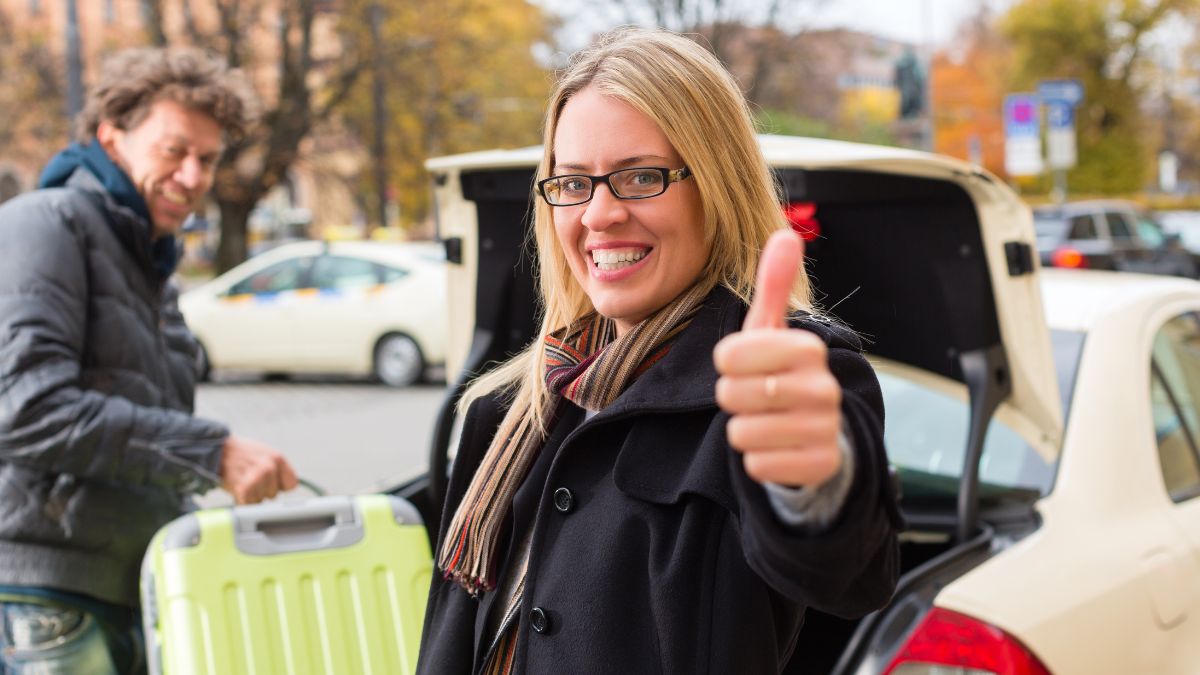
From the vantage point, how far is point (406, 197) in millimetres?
35781

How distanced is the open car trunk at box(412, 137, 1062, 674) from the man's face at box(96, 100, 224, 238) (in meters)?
0.60

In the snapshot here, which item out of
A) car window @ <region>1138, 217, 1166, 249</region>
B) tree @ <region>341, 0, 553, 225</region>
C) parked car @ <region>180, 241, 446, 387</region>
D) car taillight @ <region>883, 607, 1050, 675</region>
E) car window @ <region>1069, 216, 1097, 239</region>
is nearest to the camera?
car taillight @ <region>883, 607, 1050, 675</region>

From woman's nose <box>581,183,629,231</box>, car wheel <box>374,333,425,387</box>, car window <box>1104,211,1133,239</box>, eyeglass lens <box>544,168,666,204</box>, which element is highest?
eyeglass lens <box>544,168,666,204</box>

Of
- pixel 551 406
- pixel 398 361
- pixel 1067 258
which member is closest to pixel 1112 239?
pixel 1067 258

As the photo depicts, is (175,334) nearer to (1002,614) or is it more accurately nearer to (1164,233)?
(1002,614)

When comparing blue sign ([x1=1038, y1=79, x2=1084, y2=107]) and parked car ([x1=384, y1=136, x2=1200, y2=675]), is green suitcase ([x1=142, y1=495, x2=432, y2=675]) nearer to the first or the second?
parked car ([x1=384, y1=136, x2=1200, y2=675])

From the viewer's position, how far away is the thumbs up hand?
112 centimetres

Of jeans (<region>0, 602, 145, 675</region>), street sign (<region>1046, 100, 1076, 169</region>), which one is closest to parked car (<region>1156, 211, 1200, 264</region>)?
street sign (<region>1046, 100, 1076, 169</region>)

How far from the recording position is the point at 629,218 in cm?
164

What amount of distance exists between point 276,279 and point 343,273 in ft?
2.85

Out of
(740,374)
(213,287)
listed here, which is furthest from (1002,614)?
(213,287)

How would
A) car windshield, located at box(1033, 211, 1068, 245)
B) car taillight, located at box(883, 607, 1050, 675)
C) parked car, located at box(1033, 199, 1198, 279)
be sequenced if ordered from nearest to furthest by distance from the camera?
car taillight, located at box(883, 607, 1050, 675)
parked car, located at box(1033, 199, 1198, 279)
car windshield, located at box(1033, 211, 1068, 245)

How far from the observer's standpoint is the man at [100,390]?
2521 millimetres

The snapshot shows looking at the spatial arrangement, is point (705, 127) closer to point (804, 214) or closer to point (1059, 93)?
point (804, 214)
